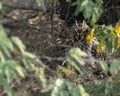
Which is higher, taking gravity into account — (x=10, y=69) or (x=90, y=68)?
(x=10, y=69)

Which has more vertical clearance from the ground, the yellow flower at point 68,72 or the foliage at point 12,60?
the foliage at point 12,60

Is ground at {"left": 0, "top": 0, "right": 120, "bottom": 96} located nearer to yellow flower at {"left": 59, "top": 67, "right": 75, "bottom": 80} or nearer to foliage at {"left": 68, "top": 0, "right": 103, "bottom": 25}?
yellow flower at {"left": 59, "top": 67, "right": 75, "bottom": 80}

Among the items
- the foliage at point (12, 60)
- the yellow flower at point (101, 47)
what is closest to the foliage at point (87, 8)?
the yellow flower at point (101, 47)

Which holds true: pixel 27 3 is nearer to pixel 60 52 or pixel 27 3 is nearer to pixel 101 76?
pixel 60 52

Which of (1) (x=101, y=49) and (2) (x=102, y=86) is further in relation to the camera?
(1) (x=101, y=49)

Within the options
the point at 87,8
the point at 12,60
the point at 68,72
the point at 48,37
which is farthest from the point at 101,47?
the point at 12,60

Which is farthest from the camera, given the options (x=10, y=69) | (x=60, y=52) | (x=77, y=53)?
(x=60, y=52)

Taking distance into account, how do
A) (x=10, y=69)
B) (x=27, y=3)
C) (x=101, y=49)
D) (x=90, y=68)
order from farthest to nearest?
(x=90, y=68) → (x=101, y=49) → (x=27, y=3) → (x=10, y=69)

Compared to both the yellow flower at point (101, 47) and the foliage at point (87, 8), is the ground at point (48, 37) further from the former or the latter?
the foliage at point (87, 8)

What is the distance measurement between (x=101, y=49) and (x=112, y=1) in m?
0.62

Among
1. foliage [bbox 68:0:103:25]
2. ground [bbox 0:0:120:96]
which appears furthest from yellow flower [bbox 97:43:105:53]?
foliage [bbox 68:0:103:25]

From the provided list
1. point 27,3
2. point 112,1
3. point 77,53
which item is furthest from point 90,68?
point 77,53

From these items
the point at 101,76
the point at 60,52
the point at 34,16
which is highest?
the point at 34,16

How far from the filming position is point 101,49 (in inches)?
139
